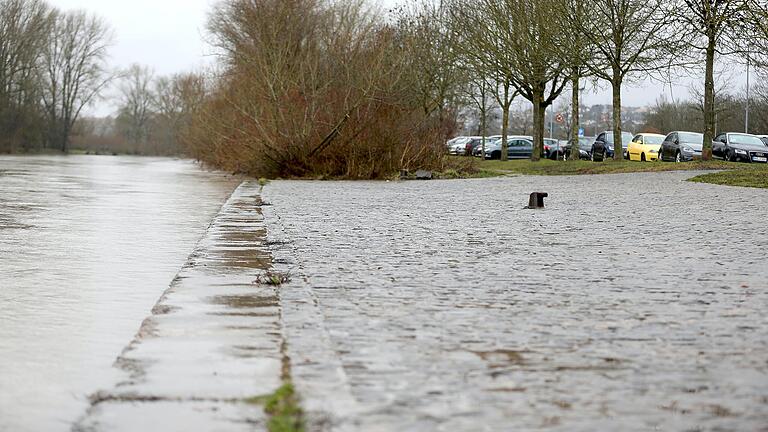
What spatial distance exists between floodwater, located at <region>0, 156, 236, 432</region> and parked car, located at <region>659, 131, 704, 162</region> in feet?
83.6

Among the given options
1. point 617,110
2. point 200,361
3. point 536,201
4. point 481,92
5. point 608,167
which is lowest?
point 200,361

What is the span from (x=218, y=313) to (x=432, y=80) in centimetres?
4165

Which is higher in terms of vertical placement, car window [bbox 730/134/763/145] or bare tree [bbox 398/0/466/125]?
bare tree [bbox 398/0/466/125]

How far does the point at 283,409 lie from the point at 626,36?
31.8 metres

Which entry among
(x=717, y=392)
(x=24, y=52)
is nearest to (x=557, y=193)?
(x=717, y=392)

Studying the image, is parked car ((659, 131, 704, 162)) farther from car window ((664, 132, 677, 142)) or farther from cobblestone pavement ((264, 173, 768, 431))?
cobblestone pavement ((264, 173, 768, 431))

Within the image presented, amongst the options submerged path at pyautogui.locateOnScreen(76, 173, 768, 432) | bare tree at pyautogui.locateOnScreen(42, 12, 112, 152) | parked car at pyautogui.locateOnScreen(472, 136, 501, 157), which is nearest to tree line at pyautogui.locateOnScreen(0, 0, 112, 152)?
bare tree at pyautogui.locateOnScreen(42, 12, 112, 152)

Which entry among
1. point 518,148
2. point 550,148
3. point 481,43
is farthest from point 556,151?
point 481,43

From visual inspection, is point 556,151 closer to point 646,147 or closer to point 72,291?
point 646,147

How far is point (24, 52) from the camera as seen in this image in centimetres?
8244

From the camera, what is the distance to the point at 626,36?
33.9 metres

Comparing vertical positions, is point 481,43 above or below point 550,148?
above

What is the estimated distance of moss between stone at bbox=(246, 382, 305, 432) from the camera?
3.75m

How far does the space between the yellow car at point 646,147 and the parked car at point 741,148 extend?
278cm
